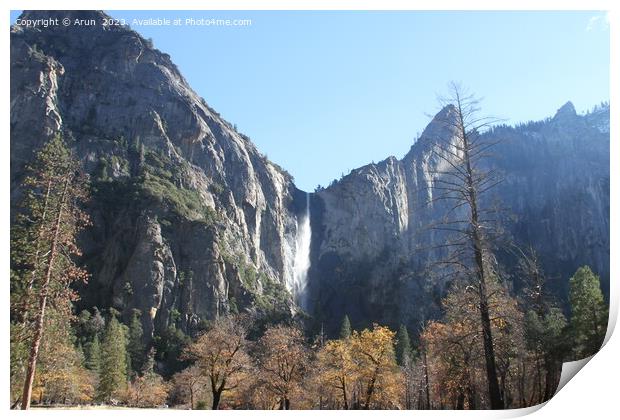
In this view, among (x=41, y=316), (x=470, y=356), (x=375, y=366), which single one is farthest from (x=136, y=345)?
(x=41, y=316)

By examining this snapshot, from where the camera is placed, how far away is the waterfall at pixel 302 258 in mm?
130875

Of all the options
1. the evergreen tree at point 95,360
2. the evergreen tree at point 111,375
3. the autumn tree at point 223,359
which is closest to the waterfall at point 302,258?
the evergreen tree at point 95,360

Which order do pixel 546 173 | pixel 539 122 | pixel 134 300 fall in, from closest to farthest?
1. pixel 134 300
2. pixel 546 173
3. pixel 539 122

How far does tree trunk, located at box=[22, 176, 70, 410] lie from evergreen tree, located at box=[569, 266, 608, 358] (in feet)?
64.9

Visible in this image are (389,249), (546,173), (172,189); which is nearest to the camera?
(172,189)

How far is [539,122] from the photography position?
15975 cm

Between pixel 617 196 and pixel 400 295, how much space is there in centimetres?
10870

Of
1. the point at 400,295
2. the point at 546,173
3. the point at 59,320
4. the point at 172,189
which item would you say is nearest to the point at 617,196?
the point at 59,320

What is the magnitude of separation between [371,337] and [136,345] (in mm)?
57831

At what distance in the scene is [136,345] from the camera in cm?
8306

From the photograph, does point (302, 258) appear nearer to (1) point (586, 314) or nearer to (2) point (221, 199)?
(2) point (221, 199)

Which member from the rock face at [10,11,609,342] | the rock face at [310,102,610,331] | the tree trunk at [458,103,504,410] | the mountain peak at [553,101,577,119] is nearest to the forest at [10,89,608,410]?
the tree trunk at [458,103,504,410]

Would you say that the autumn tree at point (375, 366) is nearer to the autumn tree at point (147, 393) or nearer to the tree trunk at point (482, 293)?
the tree trunk at point (482, 293)

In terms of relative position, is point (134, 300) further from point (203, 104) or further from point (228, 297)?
point (203, 104)
